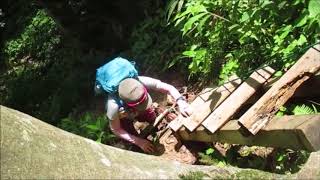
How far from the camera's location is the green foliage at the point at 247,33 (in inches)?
191

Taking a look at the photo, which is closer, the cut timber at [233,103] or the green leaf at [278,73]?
the cut timber at [233,103]

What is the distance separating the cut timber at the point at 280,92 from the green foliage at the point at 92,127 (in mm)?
2982

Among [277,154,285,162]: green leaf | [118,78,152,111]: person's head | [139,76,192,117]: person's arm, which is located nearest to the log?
[277,154,285,162]: green leaf

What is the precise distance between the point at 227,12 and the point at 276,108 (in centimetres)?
205

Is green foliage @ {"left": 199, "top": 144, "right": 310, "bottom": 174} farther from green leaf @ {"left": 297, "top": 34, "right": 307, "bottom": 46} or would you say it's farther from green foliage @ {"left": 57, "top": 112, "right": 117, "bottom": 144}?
green foliage @ {"left": 57, "top": 112, "right": 117, "bottom": 144}

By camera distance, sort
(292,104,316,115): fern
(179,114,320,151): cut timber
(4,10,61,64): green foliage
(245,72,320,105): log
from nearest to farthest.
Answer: (179,114,320,151): cut timber → (245,72,320,105): log → (292,104,316,115): fern → (4,10,61,64): green foliage

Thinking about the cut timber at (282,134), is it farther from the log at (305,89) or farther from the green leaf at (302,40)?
the green leaf at (302,40)

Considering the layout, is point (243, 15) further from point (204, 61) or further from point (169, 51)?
point (169, 51)

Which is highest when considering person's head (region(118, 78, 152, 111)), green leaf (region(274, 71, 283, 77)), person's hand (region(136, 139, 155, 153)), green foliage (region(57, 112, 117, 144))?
green leaf (region(274, 71, 283, 77))

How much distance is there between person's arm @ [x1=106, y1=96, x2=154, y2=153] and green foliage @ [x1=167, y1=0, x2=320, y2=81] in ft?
3.59

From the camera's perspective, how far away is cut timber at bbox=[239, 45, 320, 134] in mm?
4129

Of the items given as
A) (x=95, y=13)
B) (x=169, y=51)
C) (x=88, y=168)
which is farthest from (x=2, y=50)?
(x=88, y=168)

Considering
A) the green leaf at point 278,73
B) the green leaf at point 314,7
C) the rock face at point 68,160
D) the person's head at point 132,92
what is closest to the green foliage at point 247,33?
the green leaf at point 314,7

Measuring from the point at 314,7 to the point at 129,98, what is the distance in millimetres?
1923
